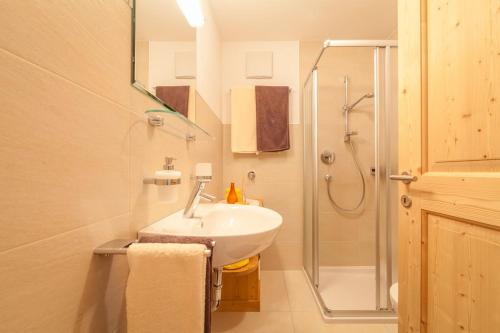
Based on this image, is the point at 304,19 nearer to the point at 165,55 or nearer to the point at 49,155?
the point at 165,55

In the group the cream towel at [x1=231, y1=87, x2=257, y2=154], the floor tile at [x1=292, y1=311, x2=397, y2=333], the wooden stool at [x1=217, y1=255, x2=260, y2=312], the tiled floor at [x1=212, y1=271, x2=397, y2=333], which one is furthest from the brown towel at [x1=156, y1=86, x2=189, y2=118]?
the floor tile at [x1=292, y1=311, x2=397, y2=333]

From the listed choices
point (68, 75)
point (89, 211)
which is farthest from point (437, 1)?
point (89, 211)

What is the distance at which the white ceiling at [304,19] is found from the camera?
155 centimetres

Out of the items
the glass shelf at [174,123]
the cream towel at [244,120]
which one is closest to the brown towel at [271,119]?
the cream towel at [244,120]

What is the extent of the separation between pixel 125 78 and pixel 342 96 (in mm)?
1724

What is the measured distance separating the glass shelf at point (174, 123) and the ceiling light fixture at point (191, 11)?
1.83ft

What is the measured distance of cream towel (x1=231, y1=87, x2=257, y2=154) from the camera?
1.89m

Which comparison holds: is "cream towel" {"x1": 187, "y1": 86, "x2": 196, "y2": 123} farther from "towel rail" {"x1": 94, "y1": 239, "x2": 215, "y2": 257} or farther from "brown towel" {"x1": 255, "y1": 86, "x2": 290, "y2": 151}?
"brown towel" {"x1": 255, "y1": 86, "x2": 290, "y2": 151}

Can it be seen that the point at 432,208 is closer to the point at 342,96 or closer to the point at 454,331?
the point at 454,331

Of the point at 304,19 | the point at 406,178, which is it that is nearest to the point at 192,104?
the point at 406,178

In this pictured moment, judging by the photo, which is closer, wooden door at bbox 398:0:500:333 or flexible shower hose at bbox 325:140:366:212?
wooden door at bbox 398:0:500:333

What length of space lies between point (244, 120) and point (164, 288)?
1611 millimetres

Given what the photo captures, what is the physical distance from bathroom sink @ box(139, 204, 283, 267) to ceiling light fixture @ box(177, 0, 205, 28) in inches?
38.7

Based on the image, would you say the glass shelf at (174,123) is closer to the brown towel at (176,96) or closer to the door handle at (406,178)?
the brown towel at (176,96)
